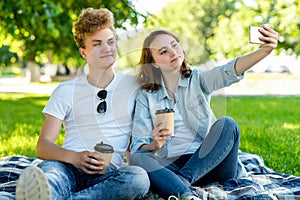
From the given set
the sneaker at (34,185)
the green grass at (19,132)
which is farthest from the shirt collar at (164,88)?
the green grass at (19,132)

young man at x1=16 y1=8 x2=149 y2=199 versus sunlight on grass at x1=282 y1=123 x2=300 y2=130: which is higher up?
young man at x1=16 y1=8 x2=149 y2=199

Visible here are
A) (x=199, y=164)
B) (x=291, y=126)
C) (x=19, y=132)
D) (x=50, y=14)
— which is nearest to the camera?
(x=199, y=164)

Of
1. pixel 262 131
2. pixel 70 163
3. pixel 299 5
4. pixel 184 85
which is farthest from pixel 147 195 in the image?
pixel 299 5

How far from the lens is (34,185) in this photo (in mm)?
1992

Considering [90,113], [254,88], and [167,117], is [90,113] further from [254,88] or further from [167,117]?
[254,88]

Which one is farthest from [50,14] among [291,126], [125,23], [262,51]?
[262,51]

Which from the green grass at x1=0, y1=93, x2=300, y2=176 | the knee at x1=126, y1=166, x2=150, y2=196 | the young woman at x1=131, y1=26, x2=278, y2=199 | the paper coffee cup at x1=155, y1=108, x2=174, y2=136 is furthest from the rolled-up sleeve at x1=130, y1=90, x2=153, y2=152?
the green grass at x1=0, y1=93, x2=300, y2=176

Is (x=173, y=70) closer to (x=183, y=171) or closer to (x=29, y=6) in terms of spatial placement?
(x=183, y=171)

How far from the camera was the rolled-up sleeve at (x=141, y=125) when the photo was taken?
2.64 meters

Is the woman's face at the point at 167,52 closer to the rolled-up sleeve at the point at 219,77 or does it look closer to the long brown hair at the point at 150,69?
the long brown hair at the point at 150,69

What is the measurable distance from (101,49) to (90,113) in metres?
0.35

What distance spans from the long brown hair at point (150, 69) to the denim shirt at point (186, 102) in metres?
0.03

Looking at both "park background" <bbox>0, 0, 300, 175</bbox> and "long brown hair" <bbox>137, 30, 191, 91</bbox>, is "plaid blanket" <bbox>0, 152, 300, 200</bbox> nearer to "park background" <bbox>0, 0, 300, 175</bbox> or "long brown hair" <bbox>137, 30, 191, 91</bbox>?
"park background" <bbox>0, 0, 300, 175</bbox>

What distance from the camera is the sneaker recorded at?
198cm
